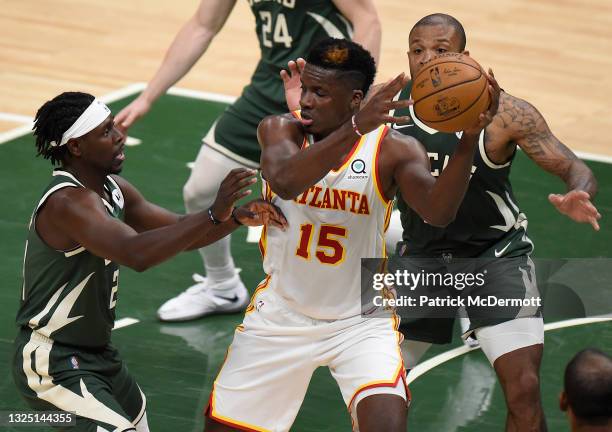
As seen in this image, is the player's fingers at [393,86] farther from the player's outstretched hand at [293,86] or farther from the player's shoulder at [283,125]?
the player's outstretched hand at [293,86]

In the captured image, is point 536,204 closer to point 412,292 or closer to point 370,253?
point 412,292

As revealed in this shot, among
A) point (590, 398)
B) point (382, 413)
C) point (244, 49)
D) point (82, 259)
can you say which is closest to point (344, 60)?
point (82, 259)

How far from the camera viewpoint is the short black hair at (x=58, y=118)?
609cm

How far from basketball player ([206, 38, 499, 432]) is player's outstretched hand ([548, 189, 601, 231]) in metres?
0.67

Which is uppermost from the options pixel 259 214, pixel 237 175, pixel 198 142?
pixel 237 175

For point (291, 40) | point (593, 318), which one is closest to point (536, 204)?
point (593, 318)

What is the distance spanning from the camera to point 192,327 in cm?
886

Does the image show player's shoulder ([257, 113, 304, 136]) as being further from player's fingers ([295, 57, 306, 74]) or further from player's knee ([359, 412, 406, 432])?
player's knee ([359, 412, 406, 432])

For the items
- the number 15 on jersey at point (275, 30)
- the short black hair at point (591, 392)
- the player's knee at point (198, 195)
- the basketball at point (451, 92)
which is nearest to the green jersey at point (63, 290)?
the basketball at point (451, 92)

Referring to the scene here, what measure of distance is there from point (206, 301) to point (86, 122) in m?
3.15

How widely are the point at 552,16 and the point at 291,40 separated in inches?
358

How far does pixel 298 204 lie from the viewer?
6.39m

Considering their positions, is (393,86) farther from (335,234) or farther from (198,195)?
(198,195)

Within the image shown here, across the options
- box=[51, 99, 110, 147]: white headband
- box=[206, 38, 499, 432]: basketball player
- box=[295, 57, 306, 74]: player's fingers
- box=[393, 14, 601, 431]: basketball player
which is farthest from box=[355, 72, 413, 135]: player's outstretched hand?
box=[51, 99, 110, 147]: white headband
